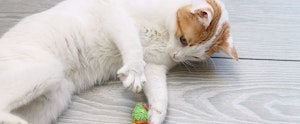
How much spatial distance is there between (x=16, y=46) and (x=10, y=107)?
0.21m

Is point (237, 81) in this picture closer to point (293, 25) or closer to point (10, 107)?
point (293, 25)

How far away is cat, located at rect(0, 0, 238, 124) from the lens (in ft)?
3.62

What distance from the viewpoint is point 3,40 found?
1.14 meters

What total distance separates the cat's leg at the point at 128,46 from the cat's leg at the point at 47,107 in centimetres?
18

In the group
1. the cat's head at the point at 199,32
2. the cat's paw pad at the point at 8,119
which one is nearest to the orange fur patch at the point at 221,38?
the cat's head at the point at 199,32

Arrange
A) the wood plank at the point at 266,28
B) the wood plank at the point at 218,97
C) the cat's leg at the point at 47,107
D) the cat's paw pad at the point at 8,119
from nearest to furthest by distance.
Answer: the cat's paw pad at the point at 8,119, the cat's leg at the point at 47,107, the wood plank at the point at 218,97, the wood plank at the point at 266,28

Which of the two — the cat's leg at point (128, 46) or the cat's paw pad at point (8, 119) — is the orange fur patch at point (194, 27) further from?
the cat's paw pad at point (8, 119)

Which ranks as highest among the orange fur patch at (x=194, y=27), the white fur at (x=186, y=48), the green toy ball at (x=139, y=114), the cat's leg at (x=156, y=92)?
the orange fur patch at (x=194, y=27)

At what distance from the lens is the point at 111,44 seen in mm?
1249

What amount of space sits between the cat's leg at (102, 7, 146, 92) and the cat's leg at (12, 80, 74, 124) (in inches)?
6.9

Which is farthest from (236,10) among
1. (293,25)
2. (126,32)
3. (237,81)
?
(126,32)

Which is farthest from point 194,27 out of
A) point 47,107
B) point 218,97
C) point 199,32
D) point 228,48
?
point 47,107

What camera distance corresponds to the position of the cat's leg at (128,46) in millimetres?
1142

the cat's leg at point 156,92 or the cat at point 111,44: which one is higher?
the cat at point 111,44
